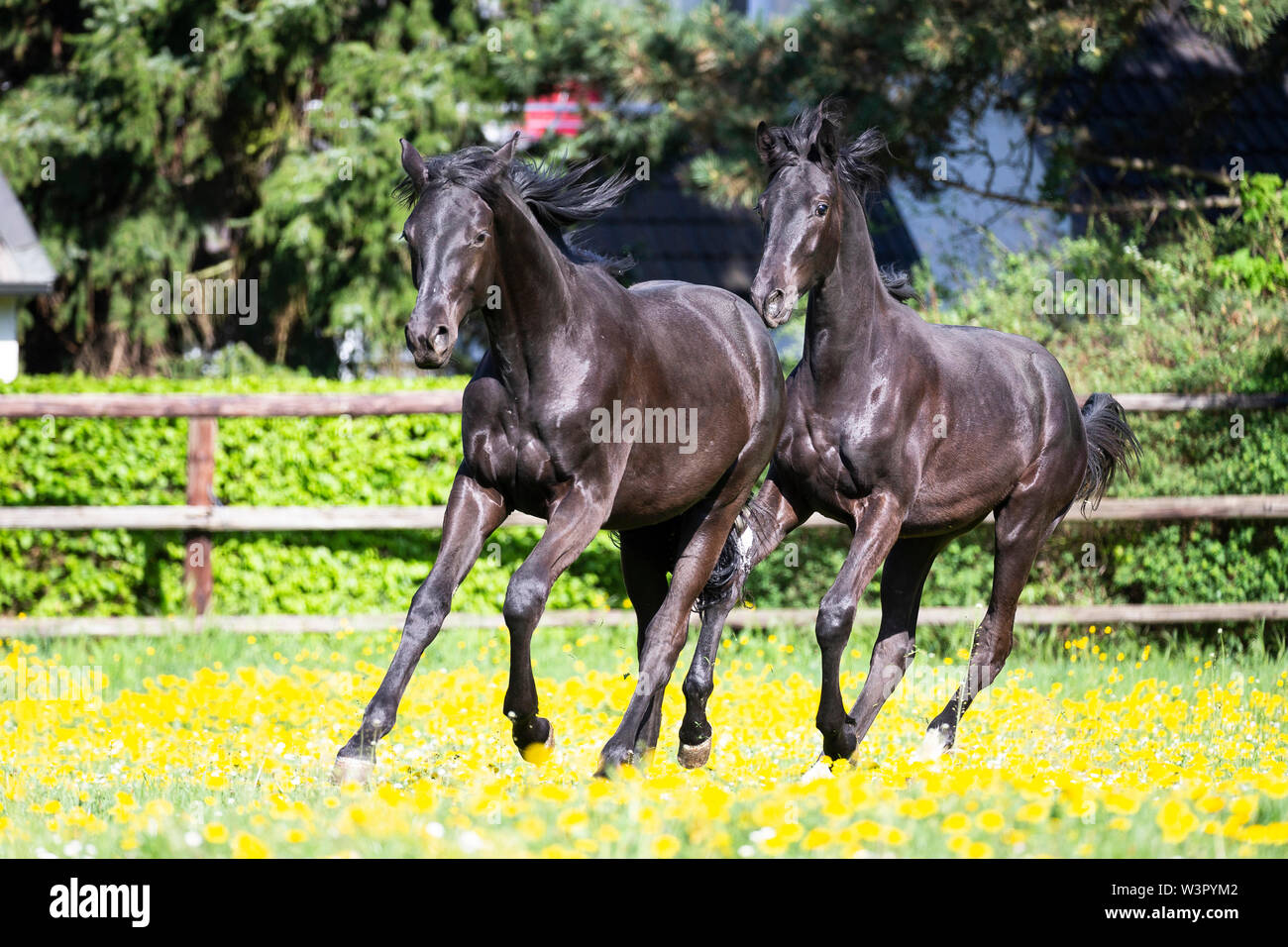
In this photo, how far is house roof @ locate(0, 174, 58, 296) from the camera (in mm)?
12461

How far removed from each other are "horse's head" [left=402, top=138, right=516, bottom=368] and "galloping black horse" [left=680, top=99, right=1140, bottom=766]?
106 centimetres

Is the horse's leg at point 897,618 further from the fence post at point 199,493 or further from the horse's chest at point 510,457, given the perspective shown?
the fence post at point 199,493

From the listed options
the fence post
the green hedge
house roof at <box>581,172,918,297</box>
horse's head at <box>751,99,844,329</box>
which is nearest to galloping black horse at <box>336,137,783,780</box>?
horse's head at <box>751,99,844,329</box>

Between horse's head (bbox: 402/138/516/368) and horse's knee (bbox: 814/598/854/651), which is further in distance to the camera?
horse's knee (bbox: 814/598/854/651)

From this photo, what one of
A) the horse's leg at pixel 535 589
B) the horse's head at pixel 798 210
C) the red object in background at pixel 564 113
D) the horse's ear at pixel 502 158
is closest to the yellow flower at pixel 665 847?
the horse's leg at pixel 535 589

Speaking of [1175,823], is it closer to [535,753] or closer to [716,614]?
[535,753]

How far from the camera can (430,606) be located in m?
4.18

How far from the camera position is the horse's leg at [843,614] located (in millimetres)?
4824

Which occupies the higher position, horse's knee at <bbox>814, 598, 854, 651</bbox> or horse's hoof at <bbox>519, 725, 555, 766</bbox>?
horse's knee at <bbox>814, 598, 854, 651</bbox>

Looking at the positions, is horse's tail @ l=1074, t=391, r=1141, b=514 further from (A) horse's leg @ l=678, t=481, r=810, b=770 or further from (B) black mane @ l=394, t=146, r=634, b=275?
(B) black mane @ l=394, t=146, r=634, b=275

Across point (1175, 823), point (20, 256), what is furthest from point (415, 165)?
point (20, 256)

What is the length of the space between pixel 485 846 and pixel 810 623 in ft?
18.8

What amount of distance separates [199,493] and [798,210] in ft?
16.3

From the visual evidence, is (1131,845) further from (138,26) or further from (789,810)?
(138,26)
